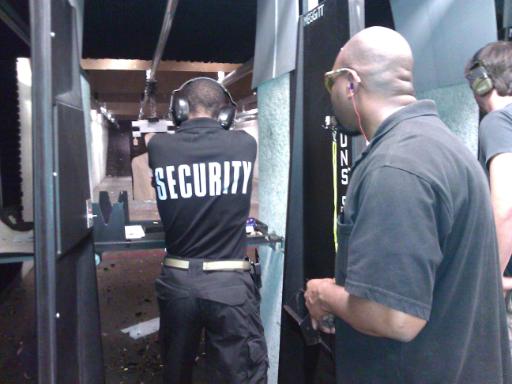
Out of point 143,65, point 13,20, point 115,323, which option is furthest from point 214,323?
point 143,65

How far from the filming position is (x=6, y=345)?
333cm

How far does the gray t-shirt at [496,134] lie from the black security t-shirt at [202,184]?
87 centimetres

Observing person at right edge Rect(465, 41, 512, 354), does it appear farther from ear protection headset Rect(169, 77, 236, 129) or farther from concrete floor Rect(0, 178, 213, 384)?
concrete floor Rect(0, 178, 213, 384)

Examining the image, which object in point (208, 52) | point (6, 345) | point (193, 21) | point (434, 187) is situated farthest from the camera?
point (208, 52)

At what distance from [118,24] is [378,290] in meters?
4.41

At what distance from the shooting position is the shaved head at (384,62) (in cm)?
94

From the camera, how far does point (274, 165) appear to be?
2.19 metres

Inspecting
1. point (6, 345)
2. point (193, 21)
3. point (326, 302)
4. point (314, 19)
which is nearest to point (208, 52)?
point (193, 21)

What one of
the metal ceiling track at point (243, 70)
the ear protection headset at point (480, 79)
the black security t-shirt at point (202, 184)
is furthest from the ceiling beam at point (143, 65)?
the ear protection headset at point (480, 79)

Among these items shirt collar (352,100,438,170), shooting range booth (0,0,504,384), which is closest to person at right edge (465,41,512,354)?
shooting range booth (0,0,504,384)

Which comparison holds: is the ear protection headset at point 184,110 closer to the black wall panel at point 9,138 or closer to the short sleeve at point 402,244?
the short sleeve at point 402,244

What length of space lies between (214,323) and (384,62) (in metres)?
1.24

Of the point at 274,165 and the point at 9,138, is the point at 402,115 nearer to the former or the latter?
the point at 274,165

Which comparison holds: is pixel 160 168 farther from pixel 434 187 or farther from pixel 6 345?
pixel 6 345
